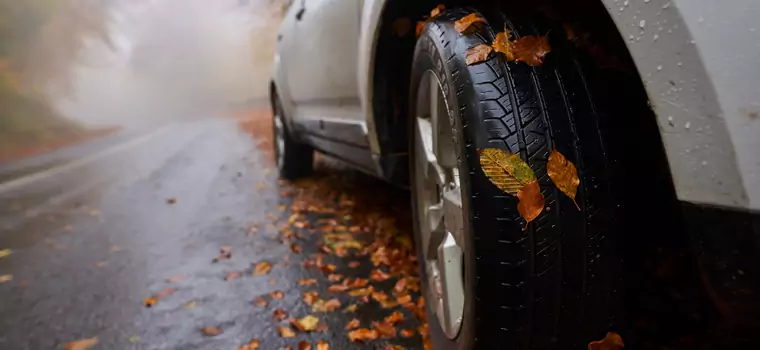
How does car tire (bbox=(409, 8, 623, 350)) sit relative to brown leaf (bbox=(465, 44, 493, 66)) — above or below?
below

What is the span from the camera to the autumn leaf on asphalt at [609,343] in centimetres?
114

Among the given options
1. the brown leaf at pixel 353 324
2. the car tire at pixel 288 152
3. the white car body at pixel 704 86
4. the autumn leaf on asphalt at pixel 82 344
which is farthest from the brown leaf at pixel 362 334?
the car tire at pixel 288 152

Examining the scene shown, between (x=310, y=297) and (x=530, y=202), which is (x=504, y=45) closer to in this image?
(x=530, y=202)

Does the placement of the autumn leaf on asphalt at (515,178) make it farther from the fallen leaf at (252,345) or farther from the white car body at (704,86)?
the fallen leaf at (252,345)

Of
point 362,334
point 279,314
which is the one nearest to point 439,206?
point 362,334

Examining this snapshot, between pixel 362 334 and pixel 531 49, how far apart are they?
1286 millimetres

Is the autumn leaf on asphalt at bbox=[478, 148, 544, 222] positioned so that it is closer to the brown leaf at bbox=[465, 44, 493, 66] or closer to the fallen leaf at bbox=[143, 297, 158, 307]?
the brown leaf at bbox=[465, 44, 493, 66]

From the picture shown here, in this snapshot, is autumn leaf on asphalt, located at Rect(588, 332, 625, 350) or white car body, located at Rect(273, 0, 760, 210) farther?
autumn leaf on asphalt, located at Rect(588, 332, 625, 350)

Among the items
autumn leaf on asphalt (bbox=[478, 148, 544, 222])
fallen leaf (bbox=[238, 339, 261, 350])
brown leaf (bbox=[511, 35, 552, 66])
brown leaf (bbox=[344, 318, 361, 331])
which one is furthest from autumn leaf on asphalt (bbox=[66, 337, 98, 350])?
brown leaf (bbox=[511, 35, 552, 66])

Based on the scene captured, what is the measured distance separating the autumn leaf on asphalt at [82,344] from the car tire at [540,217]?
163 centimetres

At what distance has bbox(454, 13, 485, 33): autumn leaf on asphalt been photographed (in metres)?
1.28

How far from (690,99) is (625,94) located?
0.38 meters

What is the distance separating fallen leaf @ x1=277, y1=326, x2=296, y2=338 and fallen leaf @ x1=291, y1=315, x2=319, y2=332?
0.11 ft

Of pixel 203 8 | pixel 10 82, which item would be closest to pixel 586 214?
pixel 10 82
